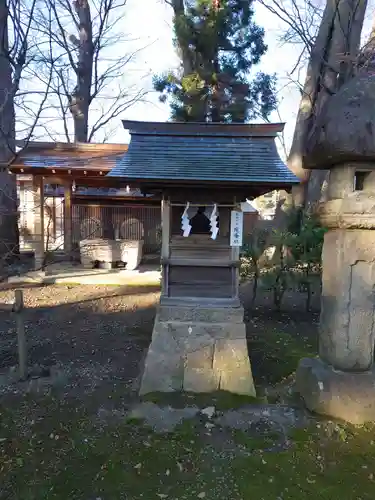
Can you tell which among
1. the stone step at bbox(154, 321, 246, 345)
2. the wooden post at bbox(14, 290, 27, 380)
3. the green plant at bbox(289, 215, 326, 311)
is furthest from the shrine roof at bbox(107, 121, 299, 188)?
the green plant at bbox(289, 215, 326, 311)

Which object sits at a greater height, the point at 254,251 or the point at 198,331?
the point at 254,251

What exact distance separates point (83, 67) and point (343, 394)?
48.8 ft

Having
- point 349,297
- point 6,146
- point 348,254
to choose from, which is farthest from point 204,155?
point 6,146

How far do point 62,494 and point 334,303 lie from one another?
109 inches

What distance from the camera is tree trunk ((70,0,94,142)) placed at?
14062 mm

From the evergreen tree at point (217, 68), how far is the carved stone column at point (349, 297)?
8212 mm

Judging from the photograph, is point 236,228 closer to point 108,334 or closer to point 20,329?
point 20,329

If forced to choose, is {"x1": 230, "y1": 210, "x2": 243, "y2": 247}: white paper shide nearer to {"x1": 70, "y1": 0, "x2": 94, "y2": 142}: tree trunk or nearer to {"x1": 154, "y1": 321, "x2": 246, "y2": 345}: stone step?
{"x1": 154, "y1": 321, "x2": 246, "y2": 345}: stone step

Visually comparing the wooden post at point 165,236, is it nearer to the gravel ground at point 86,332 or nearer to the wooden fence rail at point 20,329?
the gravel ground at point 86,332

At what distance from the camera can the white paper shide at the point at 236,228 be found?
427 cm

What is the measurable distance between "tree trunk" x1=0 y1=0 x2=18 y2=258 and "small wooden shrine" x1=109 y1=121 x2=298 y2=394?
3.98 ft

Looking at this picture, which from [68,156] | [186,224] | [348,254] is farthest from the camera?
[68,156]

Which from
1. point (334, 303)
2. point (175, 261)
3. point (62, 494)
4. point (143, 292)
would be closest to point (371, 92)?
point (334, 303)

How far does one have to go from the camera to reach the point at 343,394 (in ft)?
11.0
